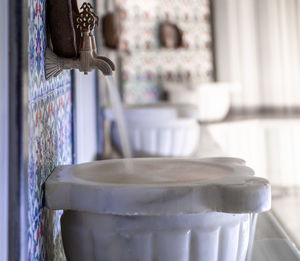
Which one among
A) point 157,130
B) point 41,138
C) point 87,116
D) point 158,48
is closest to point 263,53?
point 158,48

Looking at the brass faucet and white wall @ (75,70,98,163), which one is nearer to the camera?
the brass faucet

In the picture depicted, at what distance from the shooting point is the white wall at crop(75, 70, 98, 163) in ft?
7.61

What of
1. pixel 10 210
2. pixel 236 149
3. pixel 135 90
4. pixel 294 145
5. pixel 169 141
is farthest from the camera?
pixel 135 90

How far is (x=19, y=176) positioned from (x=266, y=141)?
3.57 metres

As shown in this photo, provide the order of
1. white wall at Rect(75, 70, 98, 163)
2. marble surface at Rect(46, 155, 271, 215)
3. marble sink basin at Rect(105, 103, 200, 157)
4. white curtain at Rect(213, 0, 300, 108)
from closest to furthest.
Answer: marble surface at Rect(46, 155, 271, 215) → white wall at Rect(75, 70, 98, 163) → marble sink basin at Rect(105, 103, 200, 157) → white curtain at Rect(213, 0, 300, 108)

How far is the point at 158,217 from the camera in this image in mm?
995

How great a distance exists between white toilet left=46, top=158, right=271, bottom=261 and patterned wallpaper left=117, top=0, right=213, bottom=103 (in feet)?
15.6

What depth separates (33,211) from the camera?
39.1 inches

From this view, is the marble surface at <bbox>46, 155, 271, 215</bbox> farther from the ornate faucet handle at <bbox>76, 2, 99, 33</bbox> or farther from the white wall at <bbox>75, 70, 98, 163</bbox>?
the white wall at <bbox>75, 70, 98, 163</bbox>

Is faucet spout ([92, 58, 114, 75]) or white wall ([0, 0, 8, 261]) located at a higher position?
faucet spout ([92, 58, 114, 75])

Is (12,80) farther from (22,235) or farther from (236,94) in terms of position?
(236,94)

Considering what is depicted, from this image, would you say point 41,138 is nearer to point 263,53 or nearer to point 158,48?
point 158,48

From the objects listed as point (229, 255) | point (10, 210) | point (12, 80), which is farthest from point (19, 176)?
point (229, 255)

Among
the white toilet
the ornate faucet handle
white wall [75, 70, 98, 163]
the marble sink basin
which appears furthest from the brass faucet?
the marble sink basin
